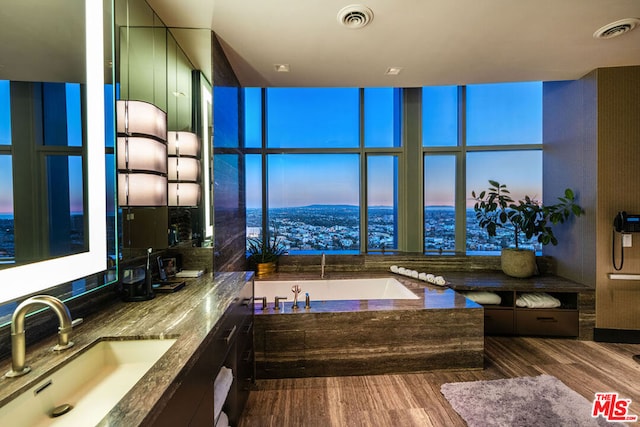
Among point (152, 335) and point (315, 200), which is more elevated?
point (315, 200)

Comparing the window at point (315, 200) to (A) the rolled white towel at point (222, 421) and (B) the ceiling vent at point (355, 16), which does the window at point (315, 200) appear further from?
(A) the rolled white towel at point (222, 421)

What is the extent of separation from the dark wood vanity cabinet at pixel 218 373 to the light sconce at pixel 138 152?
0.86 m

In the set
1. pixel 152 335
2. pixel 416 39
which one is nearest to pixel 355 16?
pixel 416 39

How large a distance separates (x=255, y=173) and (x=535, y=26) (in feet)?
10.6

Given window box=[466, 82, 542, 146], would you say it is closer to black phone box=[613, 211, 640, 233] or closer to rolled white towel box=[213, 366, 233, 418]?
black phone box=[613, 211, 640, 233]

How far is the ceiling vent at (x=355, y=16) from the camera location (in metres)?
1.95

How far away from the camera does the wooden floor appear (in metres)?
1.86

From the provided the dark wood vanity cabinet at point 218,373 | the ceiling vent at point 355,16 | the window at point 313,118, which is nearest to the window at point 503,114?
the window at point 313,118

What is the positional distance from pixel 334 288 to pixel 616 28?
337 cm

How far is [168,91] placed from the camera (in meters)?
2.10

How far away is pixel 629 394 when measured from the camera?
6.86 feet

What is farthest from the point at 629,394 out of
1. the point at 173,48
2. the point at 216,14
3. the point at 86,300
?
the point at 173,48

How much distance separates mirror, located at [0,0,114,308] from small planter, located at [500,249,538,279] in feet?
12.8

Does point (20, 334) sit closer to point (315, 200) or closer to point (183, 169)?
point (183, 169)
